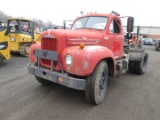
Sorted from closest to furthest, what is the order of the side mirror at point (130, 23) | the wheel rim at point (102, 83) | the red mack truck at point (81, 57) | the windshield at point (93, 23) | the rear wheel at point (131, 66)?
1. the red mack truck at point (81, 57)
2. the wheel rim at point (102, 83)
3. the windshield at point (93, 23)
4. the side mirror at point (130, 23)
5. the rear wheel at point (131, 66)

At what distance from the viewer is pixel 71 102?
16.0 ft

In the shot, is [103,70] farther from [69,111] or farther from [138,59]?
[138,59]

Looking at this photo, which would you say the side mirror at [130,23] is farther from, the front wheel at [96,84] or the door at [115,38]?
the front wheel at [96,84]

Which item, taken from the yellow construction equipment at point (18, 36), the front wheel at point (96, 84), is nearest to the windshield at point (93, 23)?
the front wheel at point (96, 84)

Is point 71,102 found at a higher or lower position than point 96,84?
lower

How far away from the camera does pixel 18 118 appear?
13.0 ft

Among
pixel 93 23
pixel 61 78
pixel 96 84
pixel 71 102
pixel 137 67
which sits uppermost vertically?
pixel 93 23

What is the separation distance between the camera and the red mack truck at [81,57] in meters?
4.29

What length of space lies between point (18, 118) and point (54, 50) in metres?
1.62

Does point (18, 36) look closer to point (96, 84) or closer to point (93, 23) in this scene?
point (93, 23)

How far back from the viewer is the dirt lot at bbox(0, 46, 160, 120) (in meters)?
4.18

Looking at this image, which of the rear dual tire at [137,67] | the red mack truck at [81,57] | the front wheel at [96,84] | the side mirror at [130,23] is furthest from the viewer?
the rear dual tire at [137,67]

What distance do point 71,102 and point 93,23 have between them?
2.37 m

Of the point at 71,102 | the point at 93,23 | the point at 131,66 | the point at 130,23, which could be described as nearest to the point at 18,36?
the point at 131,66
